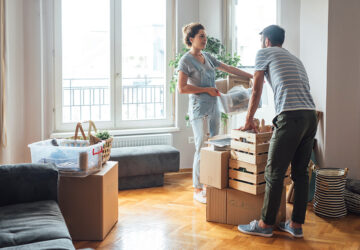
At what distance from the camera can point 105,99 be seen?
511 centimetres

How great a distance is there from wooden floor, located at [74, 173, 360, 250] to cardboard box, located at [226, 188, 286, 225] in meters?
0.10

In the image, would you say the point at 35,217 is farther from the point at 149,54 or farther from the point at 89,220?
the point at 149,54

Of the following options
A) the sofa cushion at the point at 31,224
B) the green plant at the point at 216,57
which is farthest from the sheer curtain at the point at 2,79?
the green plant at the point at 216,57

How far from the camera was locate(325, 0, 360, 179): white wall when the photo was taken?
4.08 meters

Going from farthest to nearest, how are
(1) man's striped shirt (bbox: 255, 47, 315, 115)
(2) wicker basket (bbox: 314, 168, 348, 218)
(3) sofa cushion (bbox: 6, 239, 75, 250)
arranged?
(2) wicker basket (bbox: 314, 168, 348, 218)
(1) man's striped shirt (bbox: 255, 47, 315, 115)
(3) sofa cushion (bbox: 6, 239, 75, 250)


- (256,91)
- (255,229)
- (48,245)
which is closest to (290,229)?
(255,229)

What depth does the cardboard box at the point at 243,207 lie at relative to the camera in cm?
344

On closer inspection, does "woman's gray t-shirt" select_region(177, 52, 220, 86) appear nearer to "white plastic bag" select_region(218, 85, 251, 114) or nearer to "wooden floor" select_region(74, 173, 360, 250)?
"white plastic bag" select_region(218, 85, 251, 114)

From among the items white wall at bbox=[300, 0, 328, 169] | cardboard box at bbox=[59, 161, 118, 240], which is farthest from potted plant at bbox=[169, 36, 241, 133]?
cardboard box at bbox=[59, 161, 118, 240]

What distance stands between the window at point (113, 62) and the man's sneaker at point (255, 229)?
2.28m

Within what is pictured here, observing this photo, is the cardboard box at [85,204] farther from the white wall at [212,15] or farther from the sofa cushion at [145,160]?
the white wall at [212,15]

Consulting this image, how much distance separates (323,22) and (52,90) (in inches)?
110

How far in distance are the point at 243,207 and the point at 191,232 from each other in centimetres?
46

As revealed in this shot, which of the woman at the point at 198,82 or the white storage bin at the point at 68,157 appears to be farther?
the woman at the point at 198,82
